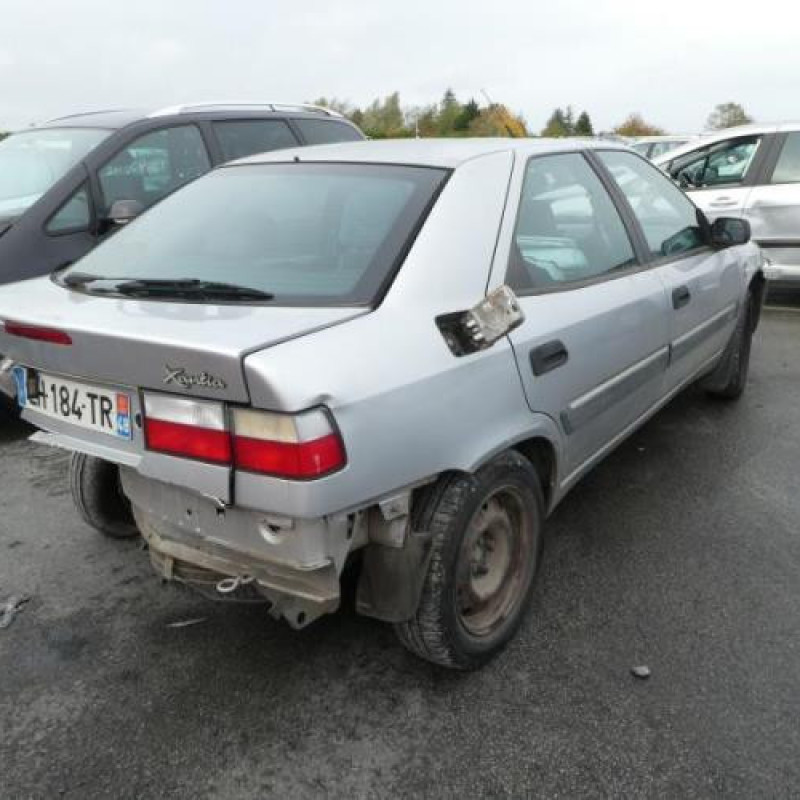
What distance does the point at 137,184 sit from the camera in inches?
187

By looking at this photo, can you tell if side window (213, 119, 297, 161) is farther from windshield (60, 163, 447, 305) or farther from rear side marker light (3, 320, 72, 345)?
rear side marker light (3, 320, 72, 345)

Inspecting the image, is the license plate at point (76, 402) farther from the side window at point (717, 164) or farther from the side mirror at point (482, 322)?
the side window at point (717, 164)

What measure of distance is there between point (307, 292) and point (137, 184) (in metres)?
3.15

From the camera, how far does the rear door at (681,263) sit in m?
3.37

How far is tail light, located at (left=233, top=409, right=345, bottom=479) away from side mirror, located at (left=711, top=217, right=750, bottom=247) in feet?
9.42

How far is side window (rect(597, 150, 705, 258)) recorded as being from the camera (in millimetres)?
3367

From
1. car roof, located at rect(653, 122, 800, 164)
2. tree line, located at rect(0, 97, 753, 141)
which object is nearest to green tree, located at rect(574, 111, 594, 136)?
tree line, located at rect(0, 97, 753, 141)

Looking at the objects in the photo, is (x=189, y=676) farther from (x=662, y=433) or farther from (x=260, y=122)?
(x=260, y=122)

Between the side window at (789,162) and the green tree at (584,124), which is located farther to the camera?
the green tree at (584,124)

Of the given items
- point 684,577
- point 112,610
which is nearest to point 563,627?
point 684,577

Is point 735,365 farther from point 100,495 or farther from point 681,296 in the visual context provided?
point 100,495

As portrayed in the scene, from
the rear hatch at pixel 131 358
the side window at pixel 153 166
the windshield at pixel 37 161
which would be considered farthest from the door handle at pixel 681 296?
Answer: the windshield at pixel 37 161

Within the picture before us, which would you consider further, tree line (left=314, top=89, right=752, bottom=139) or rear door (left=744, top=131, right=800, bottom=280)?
tree line (left=314, top=89, right=752, bottom=139)

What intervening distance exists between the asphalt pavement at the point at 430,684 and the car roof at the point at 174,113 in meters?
2.81
